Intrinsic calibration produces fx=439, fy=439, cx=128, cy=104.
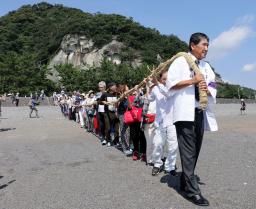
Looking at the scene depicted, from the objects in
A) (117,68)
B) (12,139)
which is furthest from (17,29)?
(12,139)

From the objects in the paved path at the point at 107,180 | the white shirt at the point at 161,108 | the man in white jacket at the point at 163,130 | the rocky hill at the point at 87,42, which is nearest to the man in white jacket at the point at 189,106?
the paved path at the point at 107,180

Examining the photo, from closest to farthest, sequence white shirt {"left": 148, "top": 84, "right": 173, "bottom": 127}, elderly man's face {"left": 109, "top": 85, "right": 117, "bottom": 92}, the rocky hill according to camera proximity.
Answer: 1. white shirt {"left": 148, "top": 84, "right": 173, "bottom": 127}
2. elderly man's face {"left": 109, "top": 85, "right": 117, "bottom": 92}
3. the rocky hill

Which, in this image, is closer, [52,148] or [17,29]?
[52,148]

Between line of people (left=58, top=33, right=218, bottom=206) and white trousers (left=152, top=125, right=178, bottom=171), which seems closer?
line of people (left=58, top=33, right=218, bottom=206)

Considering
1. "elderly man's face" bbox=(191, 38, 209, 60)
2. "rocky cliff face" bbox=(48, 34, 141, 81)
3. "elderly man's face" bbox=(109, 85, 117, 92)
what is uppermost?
"rocky cliff face" bbox=(48, 34, 141, 81)

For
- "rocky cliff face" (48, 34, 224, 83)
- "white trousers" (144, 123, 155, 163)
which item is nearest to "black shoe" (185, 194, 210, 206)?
"white trousers" (144, 123, 155, 163)

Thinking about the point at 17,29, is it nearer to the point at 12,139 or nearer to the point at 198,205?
the point at 12,139

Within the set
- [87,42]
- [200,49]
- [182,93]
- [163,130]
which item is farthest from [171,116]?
[87,42]

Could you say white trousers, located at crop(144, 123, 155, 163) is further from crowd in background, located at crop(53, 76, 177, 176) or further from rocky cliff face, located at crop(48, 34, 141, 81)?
rocky cliff face, located at crop(48, 34, 141, 81)

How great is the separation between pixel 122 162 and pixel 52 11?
14157 cm

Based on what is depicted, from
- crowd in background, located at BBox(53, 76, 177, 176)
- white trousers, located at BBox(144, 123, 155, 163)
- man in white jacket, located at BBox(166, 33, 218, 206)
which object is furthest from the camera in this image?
white trousers, located at BBox(144, 123, 155, 163)

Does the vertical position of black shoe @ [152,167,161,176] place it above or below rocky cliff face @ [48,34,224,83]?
below

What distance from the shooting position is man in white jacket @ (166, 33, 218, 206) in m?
5.72

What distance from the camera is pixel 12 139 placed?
49.0 feet
